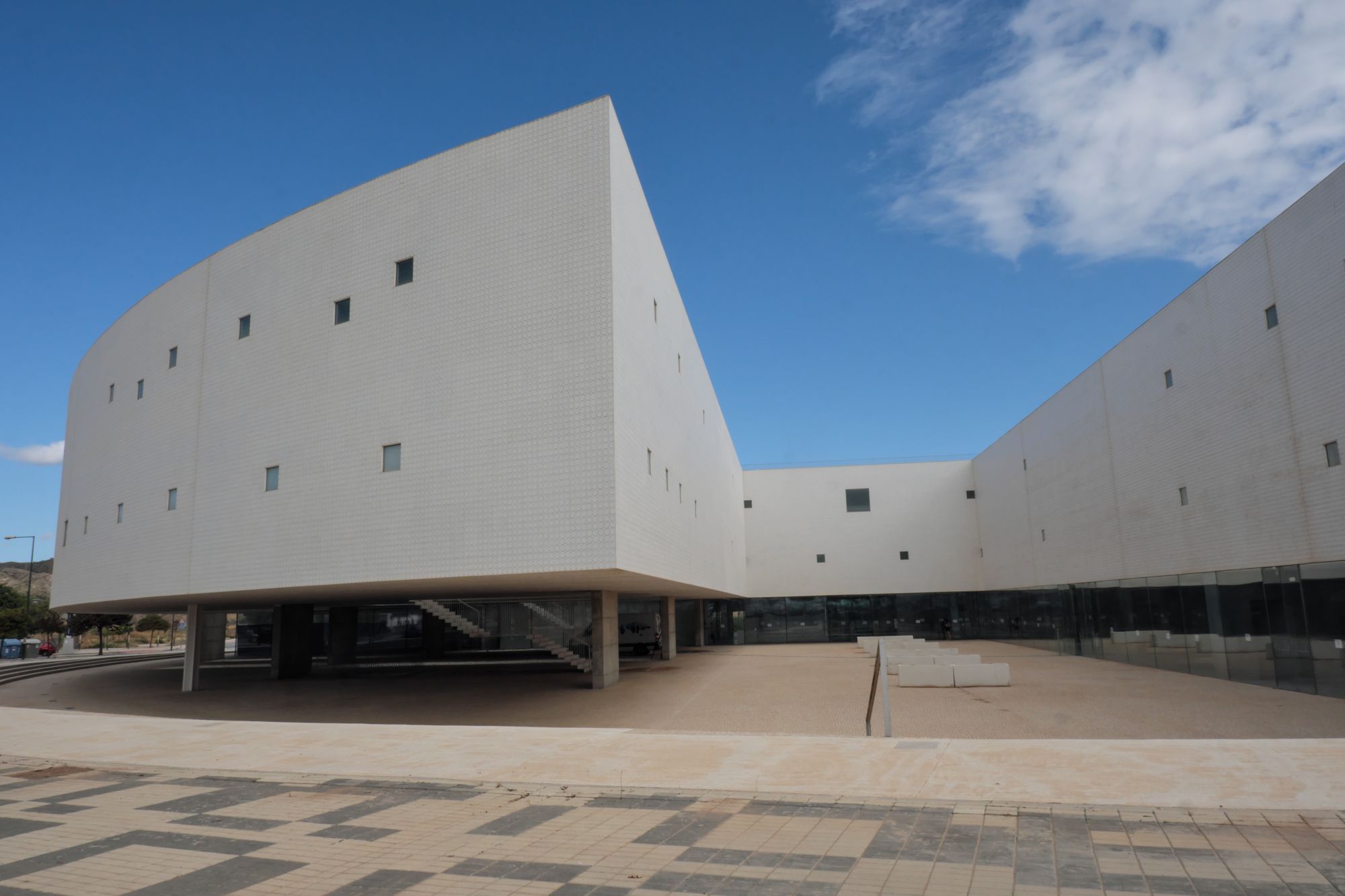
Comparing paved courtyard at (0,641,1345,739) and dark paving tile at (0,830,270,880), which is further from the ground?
dark paving tile at (0,830,270,880)

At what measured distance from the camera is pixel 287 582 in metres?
18.1

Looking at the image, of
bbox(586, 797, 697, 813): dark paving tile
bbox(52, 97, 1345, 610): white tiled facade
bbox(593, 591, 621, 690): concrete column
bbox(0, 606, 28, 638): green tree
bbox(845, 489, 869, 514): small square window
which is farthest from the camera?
bbox(0, 606, 28, 638): green tree

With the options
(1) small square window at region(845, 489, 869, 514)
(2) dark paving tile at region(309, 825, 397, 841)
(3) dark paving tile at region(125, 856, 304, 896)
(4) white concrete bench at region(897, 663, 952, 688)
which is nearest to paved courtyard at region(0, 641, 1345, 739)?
(4) white concrete bench at region(897, 663, 952, 688)

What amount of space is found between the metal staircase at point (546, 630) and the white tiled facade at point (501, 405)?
2.49 metres

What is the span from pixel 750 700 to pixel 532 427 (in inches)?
376

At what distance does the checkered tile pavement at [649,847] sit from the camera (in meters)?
5.39

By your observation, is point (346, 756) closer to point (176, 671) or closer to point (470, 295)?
point (470, 295)

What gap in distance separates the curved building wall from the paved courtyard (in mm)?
2976

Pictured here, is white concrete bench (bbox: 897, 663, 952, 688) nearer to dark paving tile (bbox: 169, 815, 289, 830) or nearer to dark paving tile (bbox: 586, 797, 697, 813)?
dark paving tile (bbox: 586, 797, 697, 813)

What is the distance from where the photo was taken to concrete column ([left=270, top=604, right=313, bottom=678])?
30.7 meters

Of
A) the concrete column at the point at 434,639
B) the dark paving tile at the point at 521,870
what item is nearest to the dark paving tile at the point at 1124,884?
the dark paving tile at the point at 521,870

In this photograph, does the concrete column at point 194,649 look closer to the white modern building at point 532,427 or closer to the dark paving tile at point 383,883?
the white modern building at point 532,427

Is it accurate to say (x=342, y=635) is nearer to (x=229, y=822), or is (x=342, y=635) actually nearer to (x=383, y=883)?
(x=229, y=822)

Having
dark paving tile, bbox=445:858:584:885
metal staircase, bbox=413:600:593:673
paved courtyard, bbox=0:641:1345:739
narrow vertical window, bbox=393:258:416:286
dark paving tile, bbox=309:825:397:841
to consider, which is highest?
narrow vertical window, bbox=393:258:416:286
